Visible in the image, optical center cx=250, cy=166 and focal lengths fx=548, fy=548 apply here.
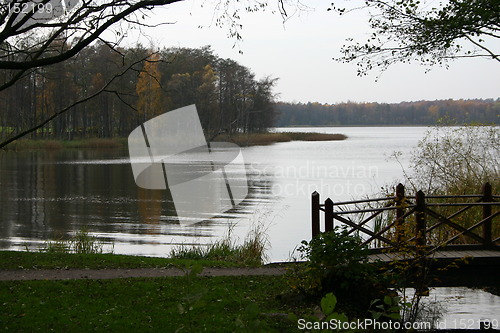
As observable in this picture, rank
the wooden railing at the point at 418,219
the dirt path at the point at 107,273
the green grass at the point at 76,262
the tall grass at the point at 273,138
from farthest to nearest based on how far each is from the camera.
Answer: the tall grass at the point at 273,138 → the green grass at the point at 76,262 → the wooden railing at the point at 418,219 → the dirt path at the point at 107,273

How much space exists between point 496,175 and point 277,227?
767 centimetres

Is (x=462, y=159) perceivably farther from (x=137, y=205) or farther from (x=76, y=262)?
(x=137, y=205)

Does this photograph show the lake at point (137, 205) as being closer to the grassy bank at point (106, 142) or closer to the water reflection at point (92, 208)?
the water reflection at point (92, 208)

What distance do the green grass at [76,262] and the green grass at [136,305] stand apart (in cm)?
146

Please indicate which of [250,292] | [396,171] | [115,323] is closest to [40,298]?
[115,323]

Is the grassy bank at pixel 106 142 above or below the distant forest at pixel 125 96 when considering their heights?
below

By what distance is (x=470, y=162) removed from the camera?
1780 cm

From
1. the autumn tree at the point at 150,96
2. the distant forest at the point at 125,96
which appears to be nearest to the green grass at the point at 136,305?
the distant forest at the point at 125,96

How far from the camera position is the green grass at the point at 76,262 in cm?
1018

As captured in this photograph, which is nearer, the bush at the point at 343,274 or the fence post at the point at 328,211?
the bush at the point at 343,274

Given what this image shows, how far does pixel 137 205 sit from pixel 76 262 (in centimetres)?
1457

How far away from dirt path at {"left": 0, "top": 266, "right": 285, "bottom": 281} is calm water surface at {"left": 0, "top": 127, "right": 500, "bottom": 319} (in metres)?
4.48

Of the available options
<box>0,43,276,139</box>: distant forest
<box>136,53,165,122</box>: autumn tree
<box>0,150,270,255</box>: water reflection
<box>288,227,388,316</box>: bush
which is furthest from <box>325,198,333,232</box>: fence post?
<box>136,53,165,122</box>: autumn tree

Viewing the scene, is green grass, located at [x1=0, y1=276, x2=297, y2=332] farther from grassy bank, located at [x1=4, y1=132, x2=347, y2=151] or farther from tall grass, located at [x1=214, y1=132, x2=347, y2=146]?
tall grass, located at [x1=214, y1=132, x2=347, y2=146]
